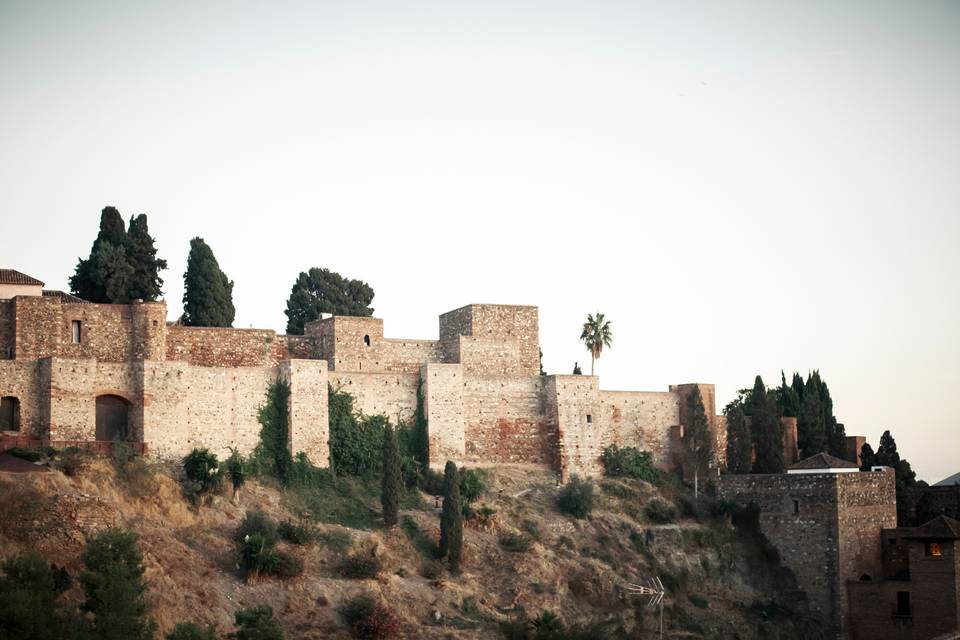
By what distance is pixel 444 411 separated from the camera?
151 ft

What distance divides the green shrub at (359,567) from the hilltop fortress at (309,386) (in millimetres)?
5105

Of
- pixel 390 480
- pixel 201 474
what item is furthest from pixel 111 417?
pixel 390 480

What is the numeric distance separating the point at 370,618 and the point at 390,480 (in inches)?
238

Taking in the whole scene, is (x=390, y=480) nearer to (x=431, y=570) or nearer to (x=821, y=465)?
(x=431, y=570)

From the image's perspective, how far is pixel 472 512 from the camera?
144 ft

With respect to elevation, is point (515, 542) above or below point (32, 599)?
below

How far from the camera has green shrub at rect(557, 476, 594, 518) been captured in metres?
46.2

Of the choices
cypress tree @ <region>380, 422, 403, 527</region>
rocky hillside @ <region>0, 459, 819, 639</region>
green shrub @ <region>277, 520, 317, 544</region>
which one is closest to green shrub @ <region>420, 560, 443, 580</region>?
rocky hillside @ <region>0, 459, 819, 639</region>

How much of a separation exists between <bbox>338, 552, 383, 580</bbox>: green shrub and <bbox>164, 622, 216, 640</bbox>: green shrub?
22.6 feet

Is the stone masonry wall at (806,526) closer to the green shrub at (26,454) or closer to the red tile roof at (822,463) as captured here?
the red tile roof at (822,463)

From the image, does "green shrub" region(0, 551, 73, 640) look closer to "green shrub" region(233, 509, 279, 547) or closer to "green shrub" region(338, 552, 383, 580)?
"green shrub" region(233, 509, 279, 547)

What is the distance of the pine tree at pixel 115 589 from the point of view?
102 ft

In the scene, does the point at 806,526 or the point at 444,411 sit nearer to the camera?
the point at 444,411

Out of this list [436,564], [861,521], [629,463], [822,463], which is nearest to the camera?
[436,564]
